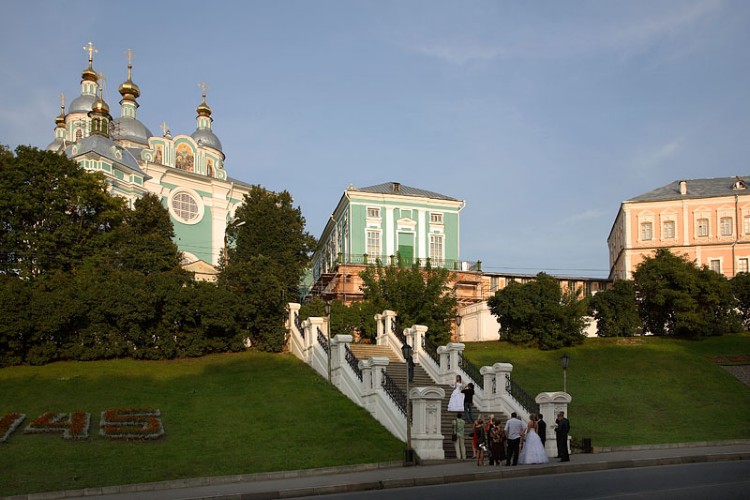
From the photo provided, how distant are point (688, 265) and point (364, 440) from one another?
3172 centimetres

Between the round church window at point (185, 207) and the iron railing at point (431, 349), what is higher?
the round church window at point (185, 207)

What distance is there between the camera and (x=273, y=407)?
89.0ft

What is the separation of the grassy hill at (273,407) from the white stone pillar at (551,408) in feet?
8.20

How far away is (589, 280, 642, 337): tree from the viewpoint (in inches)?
1870

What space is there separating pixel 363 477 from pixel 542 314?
2735 cm

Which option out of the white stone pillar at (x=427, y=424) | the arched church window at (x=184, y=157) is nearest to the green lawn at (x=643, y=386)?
the white stone pillar at (x=427, y=424)

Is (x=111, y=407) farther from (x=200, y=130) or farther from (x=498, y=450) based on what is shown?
(x=200, y=130)

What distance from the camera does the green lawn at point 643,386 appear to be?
28.5 m

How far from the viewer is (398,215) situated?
64.4 meters

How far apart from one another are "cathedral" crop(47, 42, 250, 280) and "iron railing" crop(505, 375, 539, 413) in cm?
3592

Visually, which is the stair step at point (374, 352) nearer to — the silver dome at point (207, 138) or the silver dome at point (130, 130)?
the silver dome at point (130, 130)

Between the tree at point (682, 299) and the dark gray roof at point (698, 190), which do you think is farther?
the dark gray roof at point (698, 190)

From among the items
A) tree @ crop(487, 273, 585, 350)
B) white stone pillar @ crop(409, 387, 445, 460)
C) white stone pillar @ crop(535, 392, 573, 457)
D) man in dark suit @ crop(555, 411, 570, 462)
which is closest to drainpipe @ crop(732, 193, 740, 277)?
tree @ crop(487, 273, 585, 350)

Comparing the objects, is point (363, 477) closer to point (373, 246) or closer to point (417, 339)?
point (417, 339)
